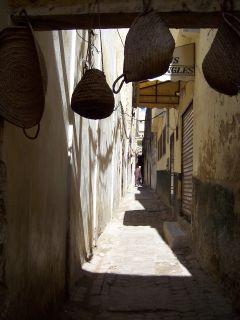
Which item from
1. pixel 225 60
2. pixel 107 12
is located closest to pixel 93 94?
pixel 107 12

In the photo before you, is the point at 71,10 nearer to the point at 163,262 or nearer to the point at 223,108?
the point at 223,108

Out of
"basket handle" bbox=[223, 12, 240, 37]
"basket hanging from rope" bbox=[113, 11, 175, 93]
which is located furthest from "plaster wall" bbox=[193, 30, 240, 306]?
"basket hanging from rope" bbox=[113, 11, 175, 93]

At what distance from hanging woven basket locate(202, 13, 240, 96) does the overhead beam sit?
9.7 inches

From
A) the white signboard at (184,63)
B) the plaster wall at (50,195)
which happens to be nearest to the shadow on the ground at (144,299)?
the plaster wall at (50,195)

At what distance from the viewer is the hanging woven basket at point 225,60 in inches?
100

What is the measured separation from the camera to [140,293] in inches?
213

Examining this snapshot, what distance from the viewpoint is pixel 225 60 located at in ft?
8.38

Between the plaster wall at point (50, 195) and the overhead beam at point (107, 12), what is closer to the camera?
the overhead beam at point (107, 12)

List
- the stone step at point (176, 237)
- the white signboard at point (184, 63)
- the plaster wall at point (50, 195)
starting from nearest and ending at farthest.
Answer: the plaster wall at point (50, 195) → the stone step at point (176, 237) → the white signboard at point (184, 63)

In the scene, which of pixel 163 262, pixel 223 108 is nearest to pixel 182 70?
pixel 223 108

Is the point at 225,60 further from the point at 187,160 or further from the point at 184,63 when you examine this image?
the point at 187,160

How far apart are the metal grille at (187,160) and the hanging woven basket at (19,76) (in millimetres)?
6863

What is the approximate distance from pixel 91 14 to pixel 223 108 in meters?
3.10

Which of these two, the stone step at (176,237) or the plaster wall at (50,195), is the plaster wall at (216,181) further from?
the plaster wall at (50,195)
